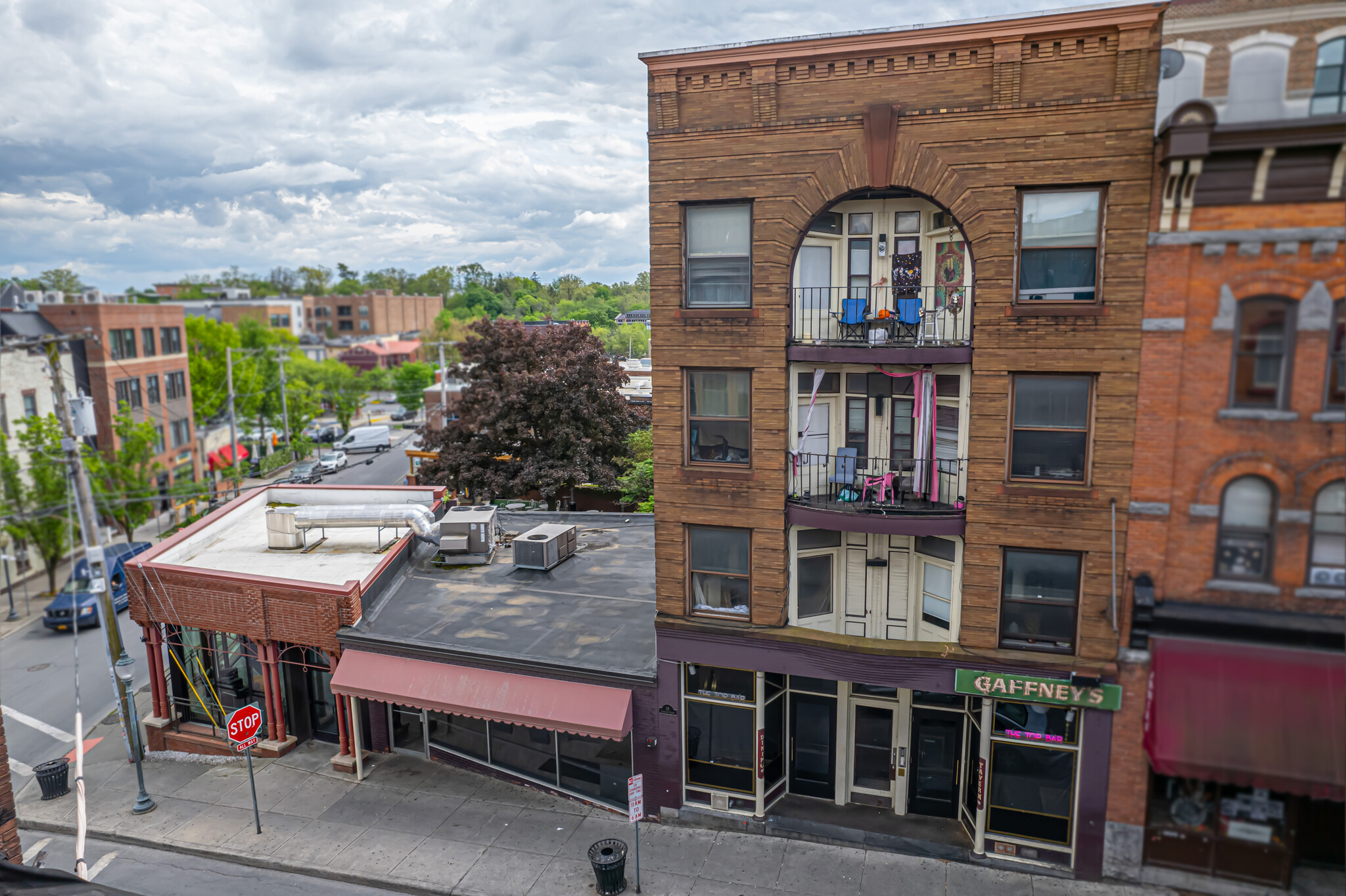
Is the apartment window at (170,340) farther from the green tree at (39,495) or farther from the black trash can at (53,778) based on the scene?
the black trash can at (53,778)

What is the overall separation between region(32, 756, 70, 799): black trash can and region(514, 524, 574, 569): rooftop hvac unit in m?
11.5

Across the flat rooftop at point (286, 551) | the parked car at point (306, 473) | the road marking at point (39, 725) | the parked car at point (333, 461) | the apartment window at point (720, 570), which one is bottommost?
the road marking at point (39, 725)

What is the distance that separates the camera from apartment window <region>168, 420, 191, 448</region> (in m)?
54.9

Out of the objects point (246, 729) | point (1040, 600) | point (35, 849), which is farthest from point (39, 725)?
point (1040, 600)

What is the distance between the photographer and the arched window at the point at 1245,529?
13.1 m

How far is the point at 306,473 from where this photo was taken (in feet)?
173

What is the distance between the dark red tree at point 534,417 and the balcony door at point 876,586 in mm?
17761

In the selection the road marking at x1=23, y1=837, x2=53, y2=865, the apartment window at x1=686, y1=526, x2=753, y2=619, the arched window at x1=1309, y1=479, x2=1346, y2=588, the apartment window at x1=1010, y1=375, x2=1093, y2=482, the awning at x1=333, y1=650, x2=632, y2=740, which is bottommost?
the road marking at x1=23, y1=837, x2=53, y2=865

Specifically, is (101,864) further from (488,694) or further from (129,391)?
(129,391)

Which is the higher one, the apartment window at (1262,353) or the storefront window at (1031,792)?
the apartment window at (1262,353)

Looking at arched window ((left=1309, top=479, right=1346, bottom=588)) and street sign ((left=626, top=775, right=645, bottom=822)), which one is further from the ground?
arched window ((left=1309, top=479, right=1346, bottom=588))

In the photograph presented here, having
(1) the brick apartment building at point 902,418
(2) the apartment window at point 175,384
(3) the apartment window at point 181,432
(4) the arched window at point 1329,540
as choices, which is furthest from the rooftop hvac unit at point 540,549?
(2) the apartment window at point 175,384

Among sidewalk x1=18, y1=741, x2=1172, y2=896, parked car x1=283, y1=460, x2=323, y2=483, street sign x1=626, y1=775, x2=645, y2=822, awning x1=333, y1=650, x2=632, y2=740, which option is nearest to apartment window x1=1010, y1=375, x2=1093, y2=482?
sidewalk x1=18, y1=741, x2=1172, y2=896

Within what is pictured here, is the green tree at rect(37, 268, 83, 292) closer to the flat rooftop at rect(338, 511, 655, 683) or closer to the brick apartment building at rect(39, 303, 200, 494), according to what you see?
the brick apartment building at rect(39, 303, 200, 494)
